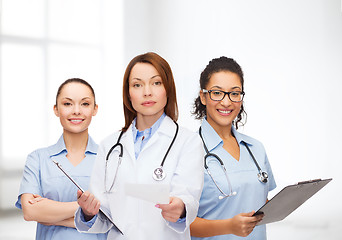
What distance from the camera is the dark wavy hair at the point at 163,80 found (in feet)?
5.46

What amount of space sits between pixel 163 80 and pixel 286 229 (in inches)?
109

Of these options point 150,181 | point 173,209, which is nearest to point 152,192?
point 173,209

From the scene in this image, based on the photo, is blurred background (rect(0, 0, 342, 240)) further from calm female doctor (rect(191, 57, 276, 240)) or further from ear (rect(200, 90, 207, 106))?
ear (rect(200, 90, 207, 106))

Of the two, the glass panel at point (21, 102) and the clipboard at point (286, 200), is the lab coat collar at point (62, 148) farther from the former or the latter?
the glass panel at point (21, 102)

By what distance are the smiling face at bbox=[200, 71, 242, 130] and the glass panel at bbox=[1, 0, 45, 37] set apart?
3.37 metres

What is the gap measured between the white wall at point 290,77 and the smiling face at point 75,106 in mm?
2208

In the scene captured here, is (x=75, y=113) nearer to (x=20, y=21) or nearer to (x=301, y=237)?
(x=301, y=237)

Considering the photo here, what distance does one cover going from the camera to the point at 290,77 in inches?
152

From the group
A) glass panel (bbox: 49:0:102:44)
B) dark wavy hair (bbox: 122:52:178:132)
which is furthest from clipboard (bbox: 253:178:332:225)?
glass panel (bbox: 49:0:102:44)

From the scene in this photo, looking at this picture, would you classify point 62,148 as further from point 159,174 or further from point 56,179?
point 159,174

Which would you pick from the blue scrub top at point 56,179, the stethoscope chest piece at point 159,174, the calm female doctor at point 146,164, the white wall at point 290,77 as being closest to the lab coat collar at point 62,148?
the blue scrub top at point 56,179

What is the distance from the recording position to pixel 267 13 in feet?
13.1

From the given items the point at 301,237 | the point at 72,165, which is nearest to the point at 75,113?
the point at 72,165

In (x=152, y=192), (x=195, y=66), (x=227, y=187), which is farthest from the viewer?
(x=195, y=66)
